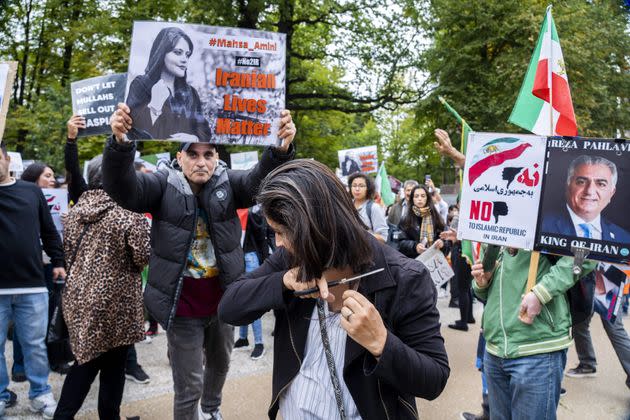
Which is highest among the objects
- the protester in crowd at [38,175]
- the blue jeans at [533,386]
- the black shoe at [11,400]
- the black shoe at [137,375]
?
the protester in crowd at [38,175]

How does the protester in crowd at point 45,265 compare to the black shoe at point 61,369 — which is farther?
the black shoe at point 61,369

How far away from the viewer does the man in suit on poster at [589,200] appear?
2.30 meters

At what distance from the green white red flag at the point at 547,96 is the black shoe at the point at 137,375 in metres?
3.83

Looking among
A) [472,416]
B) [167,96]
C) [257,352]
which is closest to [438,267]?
[472,416]

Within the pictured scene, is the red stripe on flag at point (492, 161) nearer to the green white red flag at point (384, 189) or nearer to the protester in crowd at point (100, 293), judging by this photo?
the protester in crowd at point (100, 293)

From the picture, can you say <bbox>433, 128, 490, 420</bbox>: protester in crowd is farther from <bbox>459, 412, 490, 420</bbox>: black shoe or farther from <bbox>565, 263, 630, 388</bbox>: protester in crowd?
<bbox>565, 263, 630, 388</bbox>: protester in crowd

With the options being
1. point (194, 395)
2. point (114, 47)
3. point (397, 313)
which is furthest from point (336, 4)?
point (397, 313)

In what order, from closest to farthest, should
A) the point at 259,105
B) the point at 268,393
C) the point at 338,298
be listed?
1. the point at 338,298
2. the point at 259,105
3. the point at 268,393

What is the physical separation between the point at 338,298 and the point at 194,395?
1.87 meters

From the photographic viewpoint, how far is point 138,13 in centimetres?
1330

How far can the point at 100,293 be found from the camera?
10.8 feet

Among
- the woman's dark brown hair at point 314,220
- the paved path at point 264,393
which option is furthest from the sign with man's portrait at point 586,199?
the paved path at point 264,393

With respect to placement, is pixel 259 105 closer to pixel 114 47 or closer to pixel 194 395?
pixel 194 395

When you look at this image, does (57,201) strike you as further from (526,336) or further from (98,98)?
(526,336)
